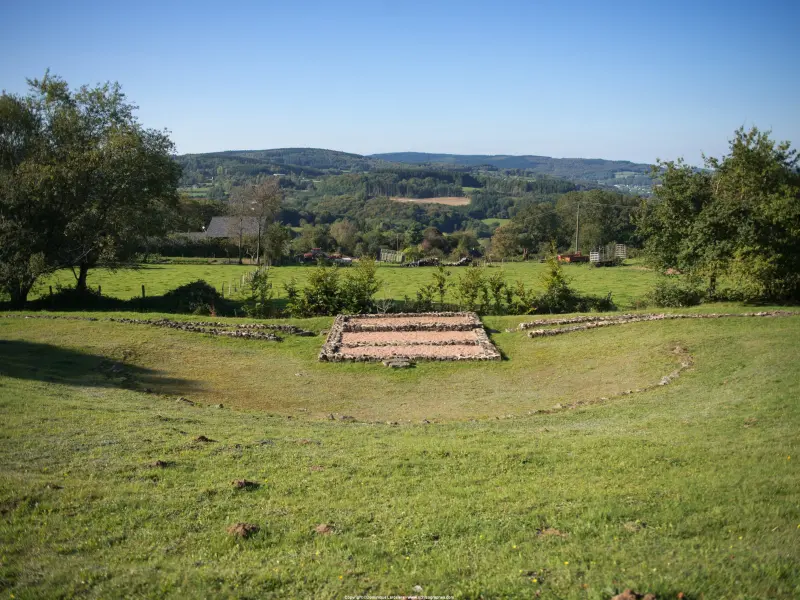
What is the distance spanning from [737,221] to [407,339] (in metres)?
15.8

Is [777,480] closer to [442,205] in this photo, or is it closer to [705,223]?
[705,223]

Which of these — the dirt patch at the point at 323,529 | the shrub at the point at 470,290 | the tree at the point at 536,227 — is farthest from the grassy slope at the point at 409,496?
the tree at the point at 536,227

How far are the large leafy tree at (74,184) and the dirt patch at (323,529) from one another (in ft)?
90.2

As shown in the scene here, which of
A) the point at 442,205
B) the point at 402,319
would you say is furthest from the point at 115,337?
the point at 442,205

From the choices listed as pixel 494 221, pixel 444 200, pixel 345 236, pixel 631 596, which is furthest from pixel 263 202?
pixel 444 200

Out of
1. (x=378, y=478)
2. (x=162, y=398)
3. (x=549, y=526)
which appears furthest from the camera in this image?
(x=162, y=398)

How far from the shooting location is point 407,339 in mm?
24859

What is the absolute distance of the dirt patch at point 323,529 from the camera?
24.2 ft

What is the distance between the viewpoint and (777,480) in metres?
8.21

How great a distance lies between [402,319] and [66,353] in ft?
46.1

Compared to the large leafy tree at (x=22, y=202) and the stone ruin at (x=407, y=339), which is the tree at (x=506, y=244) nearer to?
the stone ruin at (x=407, y=339)

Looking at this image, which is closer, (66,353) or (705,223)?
(66,353)

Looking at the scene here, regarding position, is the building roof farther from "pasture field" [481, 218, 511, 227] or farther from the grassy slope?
"pasture field" [481, 218, 511, 227]

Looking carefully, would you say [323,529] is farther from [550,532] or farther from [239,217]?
[239,217]
